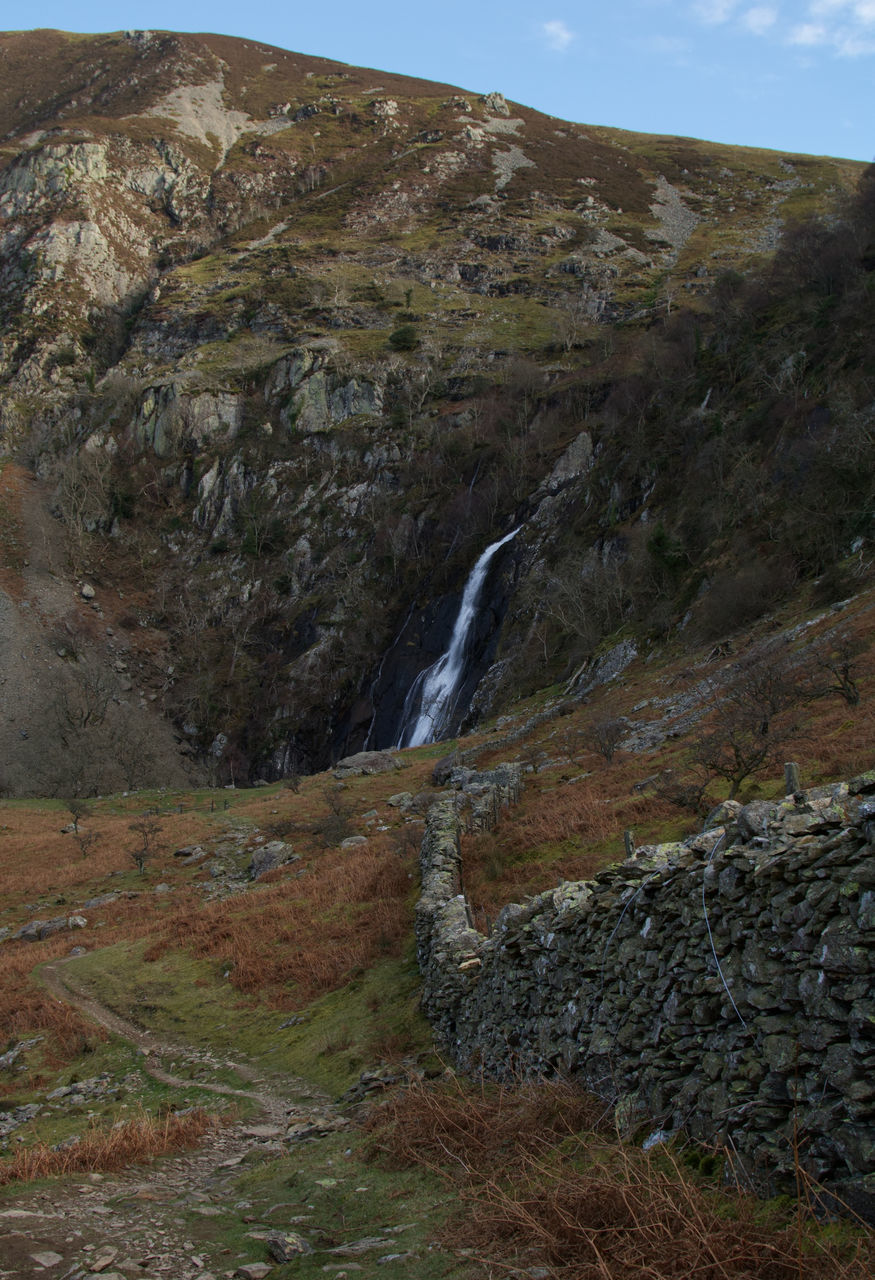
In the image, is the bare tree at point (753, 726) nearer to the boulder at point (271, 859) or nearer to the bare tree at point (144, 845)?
the boulder at point (271, 859)

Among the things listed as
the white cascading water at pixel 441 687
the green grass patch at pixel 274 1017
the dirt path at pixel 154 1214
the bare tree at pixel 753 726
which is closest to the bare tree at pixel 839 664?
the bare tree at pixel 753 726

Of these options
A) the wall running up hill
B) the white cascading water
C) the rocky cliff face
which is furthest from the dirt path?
the white cascading water

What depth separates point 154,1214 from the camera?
6.18 metres

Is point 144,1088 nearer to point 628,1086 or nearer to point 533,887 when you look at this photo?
point 533,887

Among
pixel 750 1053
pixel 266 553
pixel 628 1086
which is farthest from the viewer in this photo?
pixel 266 553

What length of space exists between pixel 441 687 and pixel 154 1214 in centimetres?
5006

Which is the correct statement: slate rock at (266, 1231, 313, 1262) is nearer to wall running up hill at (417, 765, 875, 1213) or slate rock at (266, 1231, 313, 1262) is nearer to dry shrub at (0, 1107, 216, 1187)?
wall running up hill at (417, 765, 875, 1213)

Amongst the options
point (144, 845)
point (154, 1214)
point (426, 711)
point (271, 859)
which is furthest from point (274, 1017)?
point (426, 711)

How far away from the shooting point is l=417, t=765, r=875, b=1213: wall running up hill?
12.7 ft

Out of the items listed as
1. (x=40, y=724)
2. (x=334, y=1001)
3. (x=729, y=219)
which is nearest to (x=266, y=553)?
(x=40, y=724)

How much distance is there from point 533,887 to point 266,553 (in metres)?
73.2

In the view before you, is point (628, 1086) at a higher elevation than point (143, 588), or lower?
higher

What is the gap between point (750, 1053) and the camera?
14.7 ft

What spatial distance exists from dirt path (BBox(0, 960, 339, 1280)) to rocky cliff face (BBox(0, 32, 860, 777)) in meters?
40.7
